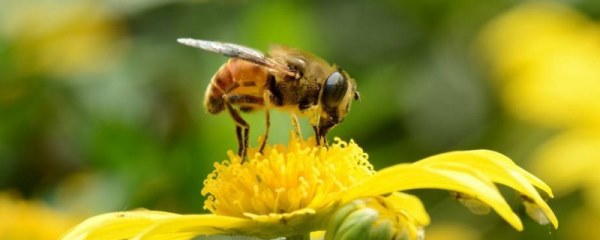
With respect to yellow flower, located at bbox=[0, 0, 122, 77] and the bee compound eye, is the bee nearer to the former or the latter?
the bee compound eye

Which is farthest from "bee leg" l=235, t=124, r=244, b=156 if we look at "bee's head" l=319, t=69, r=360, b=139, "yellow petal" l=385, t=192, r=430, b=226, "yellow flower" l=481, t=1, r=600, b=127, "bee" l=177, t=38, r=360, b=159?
"yellow flower" l=481, t=1, r=600, b=127

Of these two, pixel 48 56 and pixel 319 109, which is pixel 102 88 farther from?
pixel 319 109

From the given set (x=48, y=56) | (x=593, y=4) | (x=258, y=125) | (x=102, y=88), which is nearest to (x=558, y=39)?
(x=593, y=4)

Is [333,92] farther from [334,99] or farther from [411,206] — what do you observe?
[411,206]

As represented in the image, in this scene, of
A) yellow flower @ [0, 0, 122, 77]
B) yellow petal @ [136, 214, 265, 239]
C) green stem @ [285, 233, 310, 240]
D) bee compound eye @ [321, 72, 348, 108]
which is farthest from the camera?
yellow flower @ [0, 0, 122, 77]

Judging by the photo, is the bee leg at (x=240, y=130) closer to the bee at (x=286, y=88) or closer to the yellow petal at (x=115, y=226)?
the bee at (x=286, y=88)

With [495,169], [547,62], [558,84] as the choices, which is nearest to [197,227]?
[495,169]
